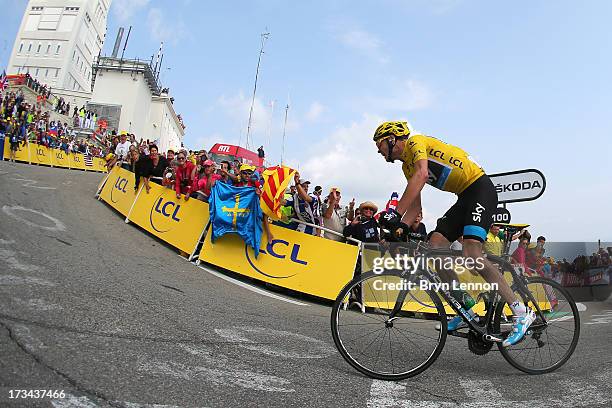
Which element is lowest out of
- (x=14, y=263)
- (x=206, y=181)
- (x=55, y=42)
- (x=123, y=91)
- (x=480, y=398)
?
(x=14, y=263)

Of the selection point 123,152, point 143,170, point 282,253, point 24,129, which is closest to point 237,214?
point 282,253

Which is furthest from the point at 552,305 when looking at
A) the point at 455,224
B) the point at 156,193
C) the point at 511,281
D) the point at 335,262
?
the point at 156,193

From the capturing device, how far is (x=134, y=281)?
5.11 metres

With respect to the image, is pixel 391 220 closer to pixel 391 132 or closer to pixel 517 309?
pixel 391 132

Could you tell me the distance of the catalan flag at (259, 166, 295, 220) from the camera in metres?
7.37

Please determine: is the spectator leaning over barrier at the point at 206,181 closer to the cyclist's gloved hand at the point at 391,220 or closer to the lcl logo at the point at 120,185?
the lcl logo at the point at 120,185

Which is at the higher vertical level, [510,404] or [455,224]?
[455,224]

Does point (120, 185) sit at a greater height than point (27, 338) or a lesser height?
greater

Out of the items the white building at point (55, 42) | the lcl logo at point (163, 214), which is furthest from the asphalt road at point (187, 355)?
the white building at point (55, 42)

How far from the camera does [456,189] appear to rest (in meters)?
3.69

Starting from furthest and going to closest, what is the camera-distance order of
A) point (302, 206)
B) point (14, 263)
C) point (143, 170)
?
point (143, 170) < point (302, 206) < point (14, 263)

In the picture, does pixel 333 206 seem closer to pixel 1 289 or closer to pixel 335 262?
pixel 335 262

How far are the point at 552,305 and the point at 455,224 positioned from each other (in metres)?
1.25

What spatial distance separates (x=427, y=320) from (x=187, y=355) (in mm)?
1841
